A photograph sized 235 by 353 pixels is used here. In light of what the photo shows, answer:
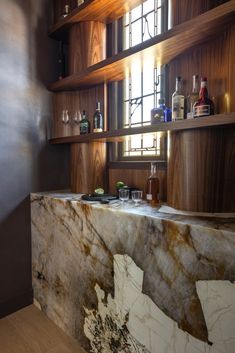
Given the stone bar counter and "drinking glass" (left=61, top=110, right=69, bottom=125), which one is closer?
the stone bar counter

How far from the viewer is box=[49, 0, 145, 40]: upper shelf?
1603mm

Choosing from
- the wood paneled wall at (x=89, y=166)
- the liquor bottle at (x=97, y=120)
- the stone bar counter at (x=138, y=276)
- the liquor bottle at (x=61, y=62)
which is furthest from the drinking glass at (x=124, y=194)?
the liquor bottle at (x=61, y=62)

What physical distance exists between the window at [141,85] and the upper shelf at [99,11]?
0.13 meters

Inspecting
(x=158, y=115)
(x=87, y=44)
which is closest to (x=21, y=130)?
(x=87, y=44)

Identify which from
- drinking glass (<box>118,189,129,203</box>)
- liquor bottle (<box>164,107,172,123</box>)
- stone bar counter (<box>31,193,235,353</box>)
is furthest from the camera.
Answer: drinking glass (<box>118,189,129,203</box>)

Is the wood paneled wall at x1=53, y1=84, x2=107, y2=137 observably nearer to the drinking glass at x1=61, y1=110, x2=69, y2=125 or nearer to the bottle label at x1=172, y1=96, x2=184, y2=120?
the drinking glass at x1=61, y1=110, x2=69, y2=125

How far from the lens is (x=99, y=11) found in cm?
169

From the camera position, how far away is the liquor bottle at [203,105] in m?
1.10

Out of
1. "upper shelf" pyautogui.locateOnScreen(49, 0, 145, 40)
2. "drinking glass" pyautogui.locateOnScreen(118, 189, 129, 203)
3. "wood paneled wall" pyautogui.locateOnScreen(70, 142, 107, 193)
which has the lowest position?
"drinking glass" pyautogui.locateOnScreen(118, 189, 129, 203)

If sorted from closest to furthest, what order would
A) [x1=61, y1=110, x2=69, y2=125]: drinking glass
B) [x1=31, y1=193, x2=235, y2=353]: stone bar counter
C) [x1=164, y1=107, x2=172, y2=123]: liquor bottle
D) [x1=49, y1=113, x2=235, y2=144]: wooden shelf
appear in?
[x1=31, y1=193, x2=235, y2=353]: stone bar counter, [x1=49, y1=113, x2=235, y2=144]: wooden shelf, [x1=164, y1=107, x2=172, y2=123]: liquor bottle, [x1=61, y1=110, x2=69, y2=125]: drinking glass

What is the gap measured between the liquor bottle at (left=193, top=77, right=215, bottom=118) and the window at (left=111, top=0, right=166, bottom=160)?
1.50 feet

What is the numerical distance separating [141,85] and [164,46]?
546mm

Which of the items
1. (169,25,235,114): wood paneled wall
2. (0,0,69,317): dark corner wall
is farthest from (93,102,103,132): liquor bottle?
(169,25,235,114): wood paneled wall

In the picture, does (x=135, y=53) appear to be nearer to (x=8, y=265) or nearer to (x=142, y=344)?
(x=142, y=344)
